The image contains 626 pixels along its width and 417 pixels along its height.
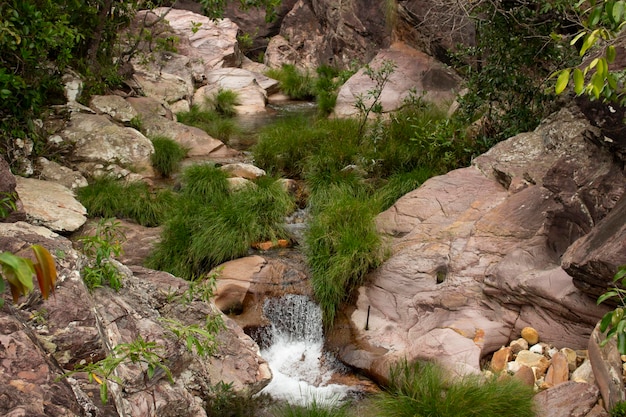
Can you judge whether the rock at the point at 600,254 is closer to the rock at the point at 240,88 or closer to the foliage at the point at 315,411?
the foliage at the point at 315,411

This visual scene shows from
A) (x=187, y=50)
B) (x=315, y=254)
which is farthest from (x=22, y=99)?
(x=187, y=50)

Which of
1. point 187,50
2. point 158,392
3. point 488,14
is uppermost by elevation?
point 488,14

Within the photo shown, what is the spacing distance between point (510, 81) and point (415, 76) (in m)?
3.53

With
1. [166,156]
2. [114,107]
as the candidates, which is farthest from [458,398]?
[114,107]

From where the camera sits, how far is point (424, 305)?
5.93 meters

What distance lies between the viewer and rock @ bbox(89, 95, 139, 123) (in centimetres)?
973

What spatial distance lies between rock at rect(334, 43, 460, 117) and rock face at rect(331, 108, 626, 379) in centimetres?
343

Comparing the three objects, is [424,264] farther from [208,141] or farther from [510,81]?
[208,141]

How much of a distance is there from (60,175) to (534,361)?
5935 mm

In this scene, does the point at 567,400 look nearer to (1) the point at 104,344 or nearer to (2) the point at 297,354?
(2) the point at 297,354

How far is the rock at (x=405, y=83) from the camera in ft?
34.4

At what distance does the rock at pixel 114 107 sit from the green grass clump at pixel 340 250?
13.9 feet

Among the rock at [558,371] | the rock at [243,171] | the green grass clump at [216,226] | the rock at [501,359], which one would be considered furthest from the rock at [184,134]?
the rock at [558,371]

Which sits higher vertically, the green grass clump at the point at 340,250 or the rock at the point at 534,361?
the rock at the point at 534,361
